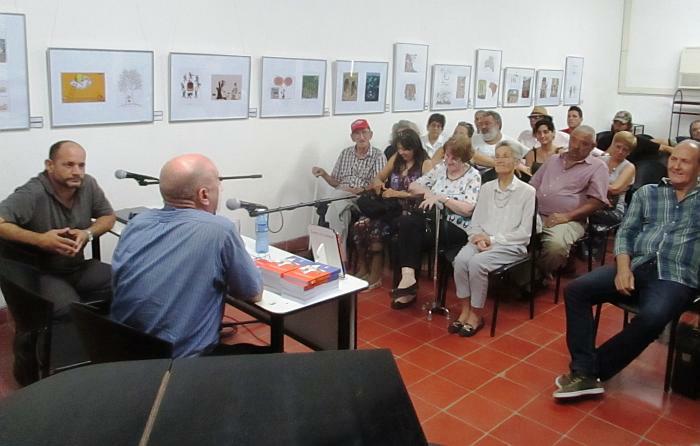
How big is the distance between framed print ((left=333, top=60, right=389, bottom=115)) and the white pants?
222cm

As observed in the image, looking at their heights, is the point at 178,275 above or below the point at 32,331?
above

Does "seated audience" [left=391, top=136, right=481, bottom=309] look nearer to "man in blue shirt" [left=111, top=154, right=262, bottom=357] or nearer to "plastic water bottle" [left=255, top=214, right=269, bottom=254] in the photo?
"plastic water bottle" [left=255, top=214, right=269, bottom=254]

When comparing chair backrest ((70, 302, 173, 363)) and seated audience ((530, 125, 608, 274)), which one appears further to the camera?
seated audience ((530, 125, 608, 274))

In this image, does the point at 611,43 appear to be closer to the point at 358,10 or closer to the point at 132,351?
the point at 358,10

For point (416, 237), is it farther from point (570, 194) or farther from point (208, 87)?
point (208, 87)

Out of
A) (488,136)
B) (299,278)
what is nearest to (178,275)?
(299,278)

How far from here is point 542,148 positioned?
553cm

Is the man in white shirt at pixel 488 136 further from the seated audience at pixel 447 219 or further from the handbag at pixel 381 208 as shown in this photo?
the seated audience at pixel 447 219

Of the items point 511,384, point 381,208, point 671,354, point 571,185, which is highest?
point 571,185

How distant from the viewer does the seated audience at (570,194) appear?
4281 millimetres

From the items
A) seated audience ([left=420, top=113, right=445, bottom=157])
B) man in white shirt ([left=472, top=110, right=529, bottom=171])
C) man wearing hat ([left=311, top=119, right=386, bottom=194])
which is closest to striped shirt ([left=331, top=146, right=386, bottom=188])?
man wearing hat ([left=311, top=119, right=386, bottom=194])

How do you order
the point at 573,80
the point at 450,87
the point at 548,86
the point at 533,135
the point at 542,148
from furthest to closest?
the point at 573,80 < the point at 548,86 < the point at 450,87 < the point at 533,135 < the point at 542,148

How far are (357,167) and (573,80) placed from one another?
4725mm

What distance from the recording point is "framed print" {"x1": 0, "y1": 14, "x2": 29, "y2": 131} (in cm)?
361
